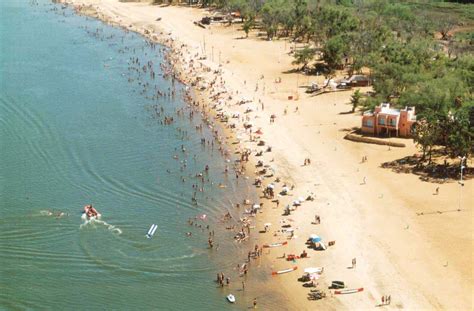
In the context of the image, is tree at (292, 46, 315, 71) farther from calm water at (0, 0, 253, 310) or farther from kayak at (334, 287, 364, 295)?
kayak at (334, 287, 364, 295)

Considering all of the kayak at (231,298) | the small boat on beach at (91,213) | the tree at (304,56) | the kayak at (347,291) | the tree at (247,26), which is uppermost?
the tree at (247,26)

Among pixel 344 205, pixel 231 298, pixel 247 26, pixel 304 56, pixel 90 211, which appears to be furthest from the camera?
pixel 247 26

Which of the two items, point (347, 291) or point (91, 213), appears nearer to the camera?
point (347, 291)

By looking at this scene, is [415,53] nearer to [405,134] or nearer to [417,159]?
[405,134]

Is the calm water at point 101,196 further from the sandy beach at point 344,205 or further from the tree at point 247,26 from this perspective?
the tree at point 247,26

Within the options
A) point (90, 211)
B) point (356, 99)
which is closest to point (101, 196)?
point (90, 211)

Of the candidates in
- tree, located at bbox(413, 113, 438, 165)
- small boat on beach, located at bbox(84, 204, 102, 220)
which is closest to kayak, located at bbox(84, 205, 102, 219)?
small boat on beach, located at bbox(84, 204, 102, 220)

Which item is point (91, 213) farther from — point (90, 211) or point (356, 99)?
point (356, 99)

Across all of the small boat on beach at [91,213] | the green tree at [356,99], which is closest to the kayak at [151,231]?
the small boat on beach at [91,213]
